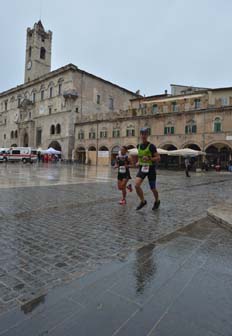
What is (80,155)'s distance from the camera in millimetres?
46438

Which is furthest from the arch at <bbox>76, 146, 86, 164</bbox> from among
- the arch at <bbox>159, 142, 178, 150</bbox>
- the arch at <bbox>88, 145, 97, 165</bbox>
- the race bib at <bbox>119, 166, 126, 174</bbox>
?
the race bib at <bbox>119, 166, 126, 174</bbox>

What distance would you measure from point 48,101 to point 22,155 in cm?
1627

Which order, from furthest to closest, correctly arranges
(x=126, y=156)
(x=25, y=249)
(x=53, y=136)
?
(x=53, y=136), (x=126, y=156), (x=25, y=249)

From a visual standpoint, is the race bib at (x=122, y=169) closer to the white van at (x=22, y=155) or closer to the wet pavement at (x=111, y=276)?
the wet pavement at (x=111, y=276)

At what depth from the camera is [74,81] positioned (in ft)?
149

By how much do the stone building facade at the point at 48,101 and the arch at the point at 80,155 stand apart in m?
1.39

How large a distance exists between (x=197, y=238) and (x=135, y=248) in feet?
3.81

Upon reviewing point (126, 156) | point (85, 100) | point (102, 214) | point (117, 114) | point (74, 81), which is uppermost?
point (74, 81)

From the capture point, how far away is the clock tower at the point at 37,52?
190ft

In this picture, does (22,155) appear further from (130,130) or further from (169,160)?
(169,160)

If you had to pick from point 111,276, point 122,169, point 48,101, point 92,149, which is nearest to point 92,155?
point 92,149

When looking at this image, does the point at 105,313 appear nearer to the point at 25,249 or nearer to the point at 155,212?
the point at 25,249

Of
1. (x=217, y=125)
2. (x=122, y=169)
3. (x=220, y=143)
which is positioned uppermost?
(x=217, y=125)

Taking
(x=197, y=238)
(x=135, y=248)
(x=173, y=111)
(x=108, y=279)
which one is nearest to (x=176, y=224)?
(x=197, y=238)
